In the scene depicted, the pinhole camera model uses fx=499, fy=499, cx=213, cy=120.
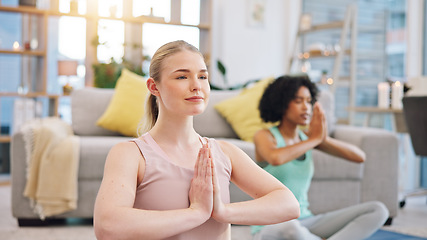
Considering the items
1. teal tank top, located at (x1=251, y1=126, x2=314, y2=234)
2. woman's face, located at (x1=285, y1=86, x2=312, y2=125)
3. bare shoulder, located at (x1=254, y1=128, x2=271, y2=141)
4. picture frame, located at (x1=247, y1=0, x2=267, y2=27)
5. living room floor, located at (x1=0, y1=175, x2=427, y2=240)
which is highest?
picture frame, located at (x1=247, y1=0, x2=267, y2=27)

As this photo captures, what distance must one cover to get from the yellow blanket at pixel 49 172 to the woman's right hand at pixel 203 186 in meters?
Answer: 2.01

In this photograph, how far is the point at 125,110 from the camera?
353 centimetres

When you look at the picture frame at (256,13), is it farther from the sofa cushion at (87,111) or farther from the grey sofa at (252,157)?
the sofa cushion at (87,111)

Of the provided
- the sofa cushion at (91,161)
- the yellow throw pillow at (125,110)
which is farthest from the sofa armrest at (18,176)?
the yellow throw pillow at (125,110)

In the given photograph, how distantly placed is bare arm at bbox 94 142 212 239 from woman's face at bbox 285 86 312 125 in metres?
1.16

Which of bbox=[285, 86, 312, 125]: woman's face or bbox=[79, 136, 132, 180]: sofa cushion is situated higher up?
bbox=[285, 86, 312, 125]: woman's face

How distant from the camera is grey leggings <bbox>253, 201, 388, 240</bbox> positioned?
6.07 feet

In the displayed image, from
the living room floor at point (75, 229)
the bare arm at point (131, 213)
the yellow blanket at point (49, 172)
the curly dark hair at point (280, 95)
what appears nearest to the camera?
the bare arm at point (131, 213)

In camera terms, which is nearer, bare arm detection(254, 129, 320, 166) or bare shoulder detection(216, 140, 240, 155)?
bare shoulder detection(216, 140, 240, 155)

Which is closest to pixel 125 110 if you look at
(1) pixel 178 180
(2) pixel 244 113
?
(2) pixel 244 113

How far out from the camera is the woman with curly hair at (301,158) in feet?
6.17

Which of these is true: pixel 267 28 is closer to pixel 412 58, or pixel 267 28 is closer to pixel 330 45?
pixel 330 45

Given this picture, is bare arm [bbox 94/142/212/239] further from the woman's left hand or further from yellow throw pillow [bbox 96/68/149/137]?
yellow throw pillow [bbox 96/68/149/137]

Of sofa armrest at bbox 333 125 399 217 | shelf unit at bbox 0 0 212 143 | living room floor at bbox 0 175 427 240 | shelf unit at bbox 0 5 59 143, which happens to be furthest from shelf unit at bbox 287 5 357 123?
shelf unit at bbox 0 5 59 143
